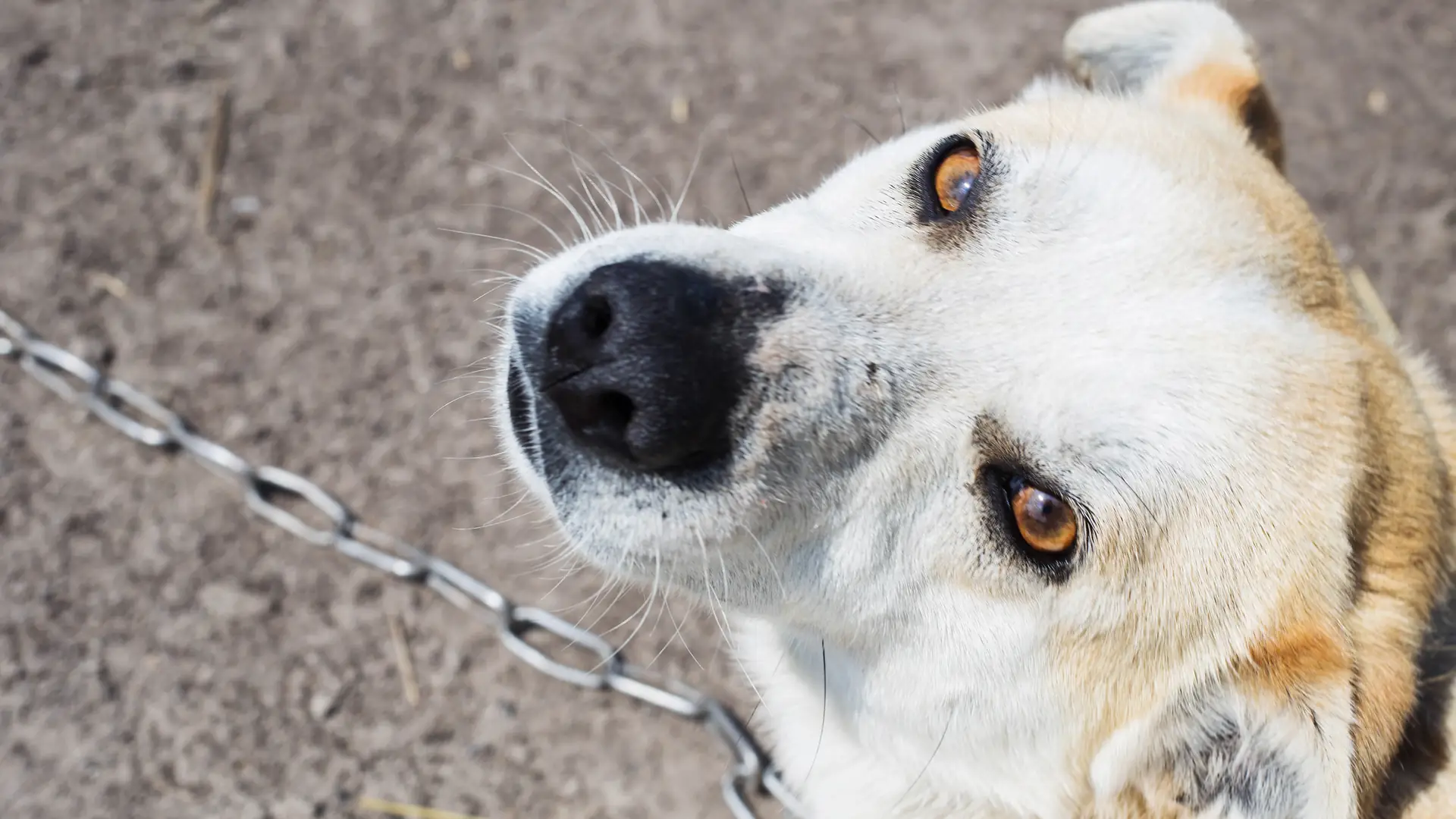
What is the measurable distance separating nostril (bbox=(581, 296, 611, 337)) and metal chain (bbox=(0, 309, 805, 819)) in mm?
1683

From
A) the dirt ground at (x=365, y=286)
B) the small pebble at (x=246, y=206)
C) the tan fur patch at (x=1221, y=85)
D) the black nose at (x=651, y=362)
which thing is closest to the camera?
the black nose at (x=651, y=362)

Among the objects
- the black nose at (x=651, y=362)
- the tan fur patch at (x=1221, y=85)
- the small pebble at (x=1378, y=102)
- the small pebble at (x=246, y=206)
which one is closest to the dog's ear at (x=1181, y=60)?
the tan fur patch at (x=1221, y=85)

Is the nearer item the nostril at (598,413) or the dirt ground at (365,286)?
the nostril at (598,413)

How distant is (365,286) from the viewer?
3656 mm

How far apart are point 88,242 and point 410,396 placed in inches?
49.4

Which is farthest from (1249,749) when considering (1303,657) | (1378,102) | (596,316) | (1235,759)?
(1378,102)

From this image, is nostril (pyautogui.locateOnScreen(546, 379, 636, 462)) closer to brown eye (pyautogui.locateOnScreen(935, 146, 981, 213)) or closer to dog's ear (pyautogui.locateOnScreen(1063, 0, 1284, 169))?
brown eye (pyautogui.locateOnScreen(935, 146, 981, 213))

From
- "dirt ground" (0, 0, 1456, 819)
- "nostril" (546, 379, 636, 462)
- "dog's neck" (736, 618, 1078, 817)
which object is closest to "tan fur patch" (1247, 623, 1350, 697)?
"dog's neck" (736, 618, 1078, 817)

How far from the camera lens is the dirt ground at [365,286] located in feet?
10.2

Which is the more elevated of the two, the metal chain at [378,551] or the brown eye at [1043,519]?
the brown eye at [1043,519]

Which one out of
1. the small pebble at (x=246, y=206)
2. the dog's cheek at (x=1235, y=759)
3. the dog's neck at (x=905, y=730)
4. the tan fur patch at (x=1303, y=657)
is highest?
the tan fur patch at (x=1303, y=657)

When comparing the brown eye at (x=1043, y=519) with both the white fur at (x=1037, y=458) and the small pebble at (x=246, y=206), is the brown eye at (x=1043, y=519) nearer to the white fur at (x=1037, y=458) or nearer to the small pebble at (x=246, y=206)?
the white fur at (x=1037, y=458)

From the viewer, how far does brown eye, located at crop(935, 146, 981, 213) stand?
6.88ft

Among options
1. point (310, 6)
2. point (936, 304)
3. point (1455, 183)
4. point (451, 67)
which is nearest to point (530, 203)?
point (451, 67)
